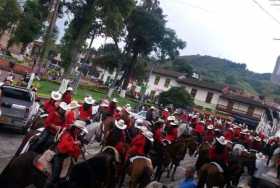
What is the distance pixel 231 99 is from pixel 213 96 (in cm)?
296

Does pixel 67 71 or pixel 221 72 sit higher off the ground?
pixel 221 72

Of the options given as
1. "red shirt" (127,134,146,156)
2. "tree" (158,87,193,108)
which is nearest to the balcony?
"tree" (158,87,193,108)

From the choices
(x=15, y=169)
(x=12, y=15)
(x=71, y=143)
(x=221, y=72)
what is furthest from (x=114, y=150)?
(x=221, y=72)

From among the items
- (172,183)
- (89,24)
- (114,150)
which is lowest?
(172,183)

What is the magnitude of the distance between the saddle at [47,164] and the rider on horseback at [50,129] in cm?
145

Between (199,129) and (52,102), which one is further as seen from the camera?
(199,129)

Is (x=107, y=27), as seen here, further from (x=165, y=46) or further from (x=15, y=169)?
(x=15, y=169)

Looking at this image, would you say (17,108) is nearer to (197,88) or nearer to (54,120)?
(54,120)

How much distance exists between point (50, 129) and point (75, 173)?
68.7 inches

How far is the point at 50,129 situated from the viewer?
1123 centimetres

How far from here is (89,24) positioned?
36.5 metres

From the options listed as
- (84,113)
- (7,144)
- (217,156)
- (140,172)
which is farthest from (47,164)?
(217,156)

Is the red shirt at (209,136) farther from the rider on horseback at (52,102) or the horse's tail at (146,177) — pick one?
the horse's tail at (146,177)

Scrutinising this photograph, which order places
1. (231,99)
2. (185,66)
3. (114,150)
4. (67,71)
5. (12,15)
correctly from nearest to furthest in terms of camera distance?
(114,150) < (67,71) < (12,15) < (231,99) < (185,66)
